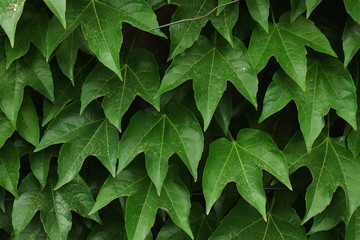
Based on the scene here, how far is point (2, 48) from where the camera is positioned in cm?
139

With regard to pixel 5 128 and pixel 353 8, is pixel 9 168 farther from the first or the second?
pixel 353 8

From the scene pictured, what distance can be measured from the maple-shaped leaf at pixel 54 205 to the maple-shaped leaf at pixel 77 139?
0.11 meters

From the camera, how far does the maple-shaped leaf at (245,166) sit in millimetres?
1287

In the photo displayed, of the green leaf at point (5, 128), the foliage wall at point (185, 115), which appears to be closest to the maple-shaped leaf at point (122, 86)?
the foliage wall at point (185, 115)

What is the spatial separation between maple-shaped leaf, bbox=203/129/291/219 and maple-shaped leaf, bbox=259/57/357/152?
77mm

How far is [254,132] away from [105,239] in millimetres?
507

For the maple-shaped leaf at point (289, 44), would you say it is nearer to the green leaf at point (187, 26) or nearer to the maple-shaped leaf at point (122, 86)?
the green leaf at point (187, 26)

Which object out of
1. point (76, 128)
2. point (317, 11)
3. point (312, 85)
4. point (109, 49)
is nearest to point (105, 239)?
point (76, 128)

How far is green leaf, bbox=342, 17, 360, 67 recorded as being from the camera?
1.29 meters

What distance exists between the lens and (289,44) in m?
1.31

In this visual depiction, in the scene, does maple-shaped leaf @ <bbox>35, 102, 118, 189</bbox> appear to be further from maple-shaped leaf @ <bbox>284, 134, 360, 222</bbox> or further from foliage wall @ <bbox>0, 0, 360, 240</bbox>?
maple-shaped leaf @ <bbox>284, 134, 360, 222</bbox>

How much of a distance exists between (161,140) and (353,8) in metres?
0.54

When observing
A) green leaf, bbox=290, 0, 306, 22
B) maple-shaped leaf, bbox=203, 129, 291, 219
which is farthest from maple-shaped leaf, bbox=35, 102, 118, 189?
green leaf, bbox=290, 0, 306, 22

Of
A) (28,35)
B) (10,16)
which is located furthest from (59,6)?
(28,35)
